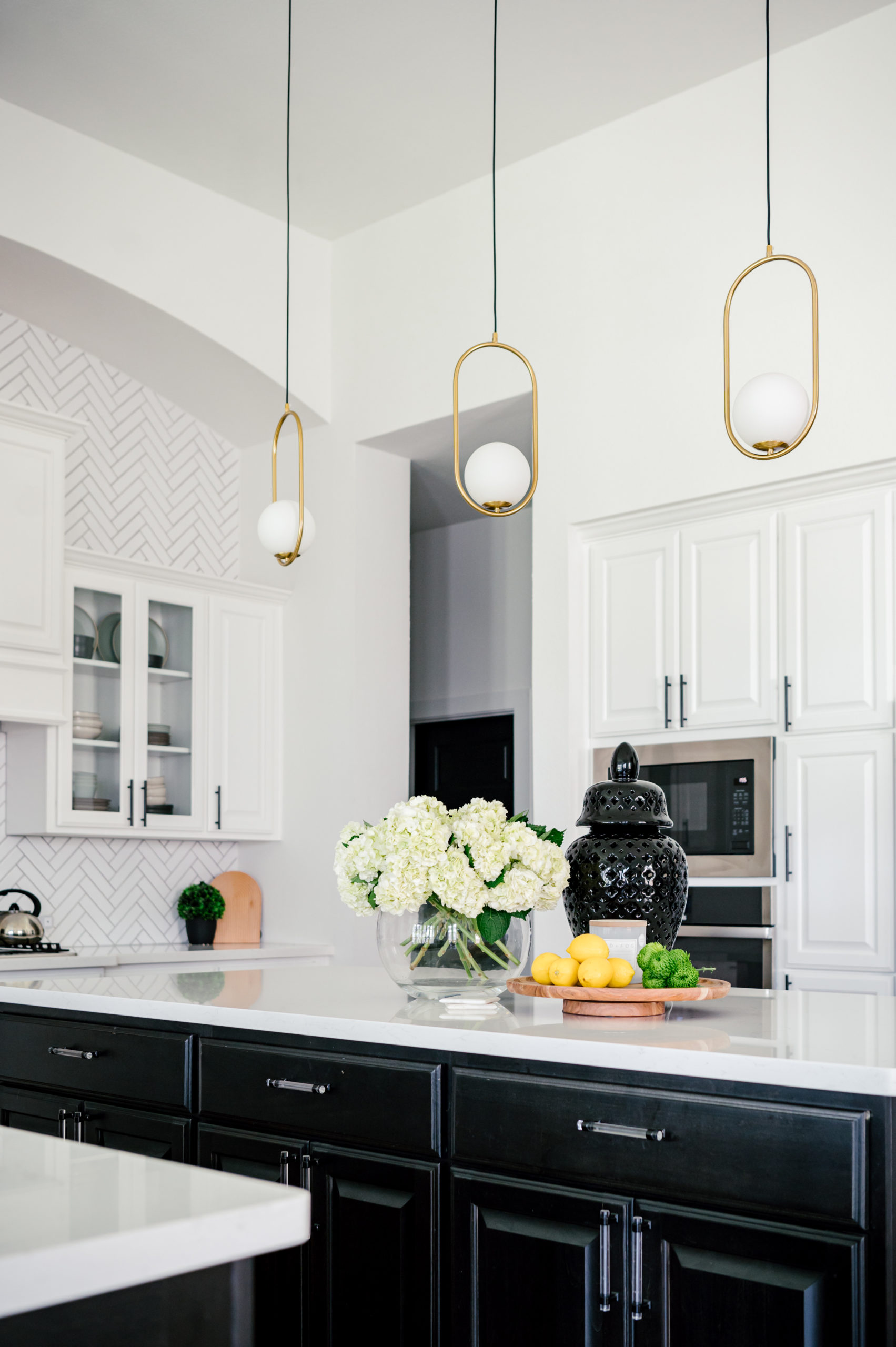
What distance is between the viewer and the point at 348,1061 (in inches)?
Answer: 81.4

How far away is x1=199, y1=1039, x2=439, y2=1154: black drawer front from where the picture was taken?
77.9 inches

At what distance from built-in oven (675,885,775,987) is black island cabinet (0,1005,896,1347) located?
1.98 m

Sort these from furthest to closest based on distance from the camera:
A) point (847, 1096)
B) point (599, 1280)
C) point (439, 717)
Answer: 1. point (439, 717)
2. point (599, 1280)
3. point (847, 1096)

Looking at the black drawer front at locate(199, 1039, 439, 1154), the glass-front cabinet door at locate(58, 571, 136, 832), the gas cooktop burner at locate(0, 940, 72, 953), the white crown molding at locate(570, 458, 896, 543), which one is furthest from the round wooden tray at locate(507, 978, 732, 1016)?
the glass-front cabinet door at locate(58, 571, 136, 832)

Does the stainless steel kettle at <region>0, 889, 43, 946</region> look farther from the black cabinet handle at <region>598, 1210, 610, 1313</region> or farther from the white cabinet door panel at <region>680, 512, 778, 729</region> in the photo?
the black cabinet handle at <region>598, 1210, 610, 1313</region>

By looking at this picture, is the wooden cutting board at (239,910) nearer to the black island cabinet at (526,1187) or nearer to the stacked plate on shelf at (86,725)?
the stacked plate on shelf at (86,725)

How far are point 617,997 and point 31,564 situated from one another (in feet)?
10.2

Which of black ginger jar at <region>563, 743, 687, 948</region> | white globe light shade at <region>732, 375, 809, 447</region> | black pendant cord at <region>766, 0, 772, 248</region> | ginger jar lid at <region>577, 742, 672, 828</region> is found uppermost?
black pendant cord at <region>766, 0, 772, 248</region>

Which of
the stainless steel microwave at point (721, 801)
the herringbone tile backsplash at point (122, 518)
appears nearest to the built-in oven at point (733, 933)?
the stainless steel microwave at point (721, 801)

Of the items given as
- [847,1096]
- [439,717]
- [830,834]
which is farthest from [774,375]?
[439,717]

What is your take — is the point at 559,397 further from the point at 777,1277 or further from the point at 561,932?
the point at 777,1277

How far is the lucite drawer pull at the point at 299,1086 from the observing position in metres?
2.10

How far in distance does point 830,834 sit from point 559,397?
185cm

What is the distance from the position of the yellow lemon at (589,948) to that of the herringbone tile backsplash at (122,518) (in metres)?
3.23
